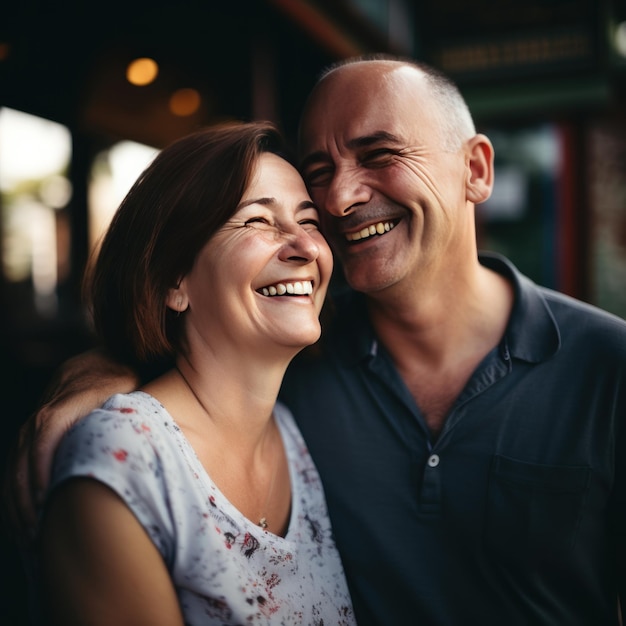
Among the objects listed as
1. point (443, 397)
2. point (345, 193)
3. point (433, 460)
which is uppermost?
point (345, 193)

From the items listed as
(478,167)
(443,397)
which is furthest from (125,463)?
(478,167)

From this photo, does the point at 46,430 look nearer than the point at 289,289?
Yes

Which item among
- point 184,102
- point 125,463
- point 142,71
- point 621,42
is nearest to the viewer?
point 125,463

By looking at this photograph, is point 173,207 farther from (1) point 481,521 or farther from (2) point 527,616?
(2) point 527,616

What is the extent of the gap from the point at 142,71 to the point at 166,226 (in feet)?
11.0

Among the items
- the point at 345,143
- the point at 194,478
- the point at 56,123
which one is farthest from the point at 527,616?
the point at 56,123

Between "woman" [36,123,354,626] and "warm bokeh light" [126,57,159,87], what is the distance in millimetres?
3065

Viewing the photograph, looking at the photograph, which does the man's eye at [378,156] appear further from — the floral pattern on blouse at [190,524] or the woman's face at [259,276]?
the floral pattern on blouse at [190,524]

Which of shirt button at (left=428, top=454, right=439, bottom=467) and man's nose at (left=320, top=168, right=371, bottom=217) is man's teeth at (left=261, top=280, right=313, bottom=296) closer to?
man's nose at (left=320, top=168, right=371, bottom=217)

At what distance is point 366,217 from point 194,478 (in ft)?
3.31

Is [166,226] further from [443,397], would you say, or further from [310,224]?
[443,397]

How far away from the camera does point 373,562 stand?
1855 millimetres

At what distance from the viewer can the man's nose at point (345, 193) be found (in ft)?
6.46

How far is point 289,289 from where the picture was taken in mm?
1809
